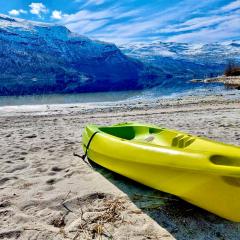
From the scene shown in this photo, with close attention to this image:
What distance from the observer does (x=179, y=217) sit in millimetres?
4129

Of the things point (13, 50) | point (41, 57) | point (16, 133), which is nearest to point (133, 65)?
point (41, 57)

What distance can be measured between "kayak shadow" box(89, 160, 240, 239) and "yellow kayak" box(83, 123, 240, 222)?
0.24m

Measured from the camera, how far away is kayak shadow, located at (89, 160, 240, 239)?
380cm

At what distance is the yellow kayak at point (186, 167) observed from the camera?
140 inches

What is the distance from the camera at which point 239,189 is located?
3.47 meters

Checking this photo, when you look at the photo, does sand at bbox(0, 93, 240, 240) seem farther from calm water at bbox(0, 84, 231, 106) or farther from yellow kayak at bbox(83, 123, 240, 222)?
calm water at bbox(0, 84, 231, 106)

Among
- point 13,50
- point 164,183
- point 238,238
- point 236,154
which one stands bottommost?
point 238,238

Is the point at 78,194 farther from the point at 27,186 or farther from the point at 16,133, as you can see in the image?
the point at 16,133

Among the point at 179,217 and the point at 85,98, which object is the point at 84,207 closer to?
the point at 179,217

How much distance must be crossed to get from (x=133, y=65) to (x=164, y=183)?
19813 centimetres

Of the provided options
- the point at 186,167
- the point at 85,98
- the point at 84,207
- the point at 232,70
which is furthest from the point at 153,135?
the point at 232,70

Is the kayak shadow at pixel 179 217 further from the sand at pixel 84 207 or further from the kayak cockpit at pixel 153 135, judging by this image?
the kayak cockpit at pixel 153 135

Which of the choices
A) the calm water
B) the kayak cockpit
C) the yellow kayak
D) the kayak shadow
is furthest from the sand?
the calm water

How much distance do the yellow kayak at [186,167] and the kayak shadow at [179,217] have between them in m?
0.24
